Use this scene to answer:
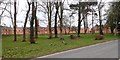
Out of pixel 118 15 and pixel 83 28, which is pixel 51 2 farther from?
pixel 83 28

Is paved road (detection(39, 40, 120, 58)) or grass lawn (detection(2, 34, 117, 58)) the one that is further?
grass lawn (detection(2, 34, 117, 58))

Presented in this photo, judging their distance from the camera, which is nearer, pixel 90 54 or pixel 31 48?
pixel 90 54

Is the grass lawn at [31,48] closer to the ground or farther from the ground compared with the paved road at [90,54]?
closer to the ground

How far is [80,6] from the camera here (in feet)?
210

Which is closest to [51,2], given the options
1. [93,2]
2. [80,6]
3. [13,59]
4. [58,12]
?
[58,12]

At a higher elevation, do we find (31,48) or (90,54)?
(90,54)

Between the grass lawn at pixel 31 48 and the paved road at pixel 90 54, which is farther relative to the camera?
the grass lawn at pixel 31 48

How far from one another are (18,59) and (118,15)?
58641 millimetres

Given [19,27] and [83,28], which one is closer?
[19,27]

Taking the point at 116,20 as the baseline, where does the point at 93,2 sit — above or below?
above

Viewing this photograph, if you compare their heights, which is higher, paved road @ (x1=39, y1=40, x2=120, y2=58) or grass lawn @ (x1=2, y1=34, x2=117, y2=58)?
paved road @ (x1=39, y1=40, x2=120, y2=58)

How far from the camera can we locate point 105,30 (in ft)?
317

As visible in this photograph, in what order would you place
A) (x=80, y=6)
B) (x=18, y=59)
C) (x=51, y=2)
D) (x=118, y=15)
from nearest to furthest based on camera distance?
(x=18, y=59)
(x=51, y=2)
(x=80, y=6)
(x=118, y=15)

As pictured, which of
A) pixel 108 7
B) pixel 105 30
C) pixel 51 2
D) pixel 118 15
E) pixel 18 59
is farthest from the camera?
pixel 105 30
